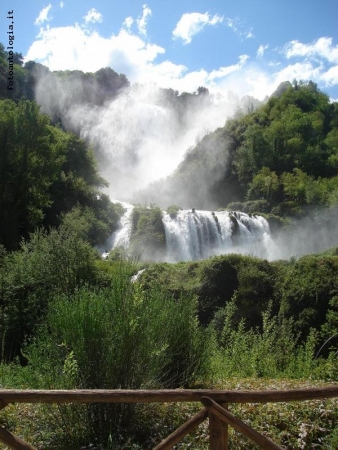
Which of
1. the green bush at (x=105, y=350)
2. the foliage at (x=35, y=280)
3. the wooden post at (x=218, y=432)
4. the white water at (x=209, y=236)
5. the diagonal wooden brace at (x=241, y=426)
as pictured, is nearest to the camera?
the diagonal wooden brace at (x=241, y=426)

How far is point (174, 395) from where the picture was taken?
9.87 feet

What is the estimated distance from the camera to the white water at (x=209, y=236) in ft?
98.2

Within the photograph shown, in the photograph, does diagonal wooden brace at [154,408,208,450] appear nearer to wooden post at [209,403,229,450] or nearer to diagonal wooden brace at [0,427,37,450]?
wooden post at [209,403,229,450]

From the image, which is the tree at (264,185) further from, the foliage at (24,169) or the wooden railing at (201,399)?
the wooden railing at (201,399)

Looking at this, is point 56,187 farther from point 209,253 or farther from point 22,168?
point 209,253

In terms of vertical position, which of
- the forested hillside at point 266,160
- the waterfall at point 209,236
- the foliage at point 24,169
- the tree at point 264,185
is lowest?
the waterfall at point 209,236

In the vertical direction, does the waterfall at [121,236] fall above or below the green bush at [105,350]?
above

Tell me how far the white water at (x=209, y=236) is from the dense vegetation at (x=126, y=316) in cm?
95

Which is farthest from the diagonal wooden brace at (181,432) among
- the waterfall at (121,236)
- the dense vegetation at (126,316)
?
the waterfall at (121,236)

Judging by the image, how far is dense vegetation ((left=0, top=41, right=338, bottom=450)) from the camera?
4270mm

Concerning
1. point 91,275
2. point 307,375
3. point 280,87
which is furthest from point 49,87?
point 307,375

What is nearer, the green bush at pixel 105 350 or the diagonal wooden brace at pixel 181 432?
the diagonal wooden brace at pixel 181 432

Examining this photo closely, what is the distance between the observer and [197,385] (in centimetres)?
594

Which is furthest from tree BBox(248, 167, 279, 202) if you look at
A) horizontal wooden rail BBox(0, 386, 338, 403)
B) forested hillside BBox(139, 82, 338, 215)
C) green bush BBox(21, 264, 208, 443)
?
horizontal wooden rail BBox(0, 386, 338, 403)
